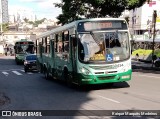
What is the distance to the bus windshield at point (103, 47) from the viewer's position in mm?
16125

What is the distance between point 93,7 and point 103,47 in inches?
608

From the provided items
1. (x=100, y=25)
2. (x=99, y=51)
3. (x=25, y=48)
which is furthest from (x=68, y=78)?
(x=25, y=48)

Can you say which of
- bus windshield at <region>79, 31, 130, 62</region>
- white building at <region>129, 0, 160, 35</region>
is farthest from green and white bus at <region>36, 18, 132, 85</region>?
white building at <region>129, 0, 160, 35</region>

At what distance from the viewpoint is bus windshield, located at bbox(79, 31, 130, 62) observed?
16.1 m

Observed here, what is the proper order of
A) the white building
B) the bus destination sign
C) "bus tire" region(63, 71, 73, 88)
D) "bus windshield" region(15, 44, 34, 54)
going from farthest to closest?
the white building, "bus windshield" region(15, 44, 34, 54), "bus tire" region(63, 71, 73, 88), the bus destination sign

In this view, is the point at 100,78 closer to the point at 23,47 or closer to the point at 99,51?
the point at 99,51

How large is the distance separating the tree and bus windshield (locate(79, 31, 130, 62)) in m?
12.2

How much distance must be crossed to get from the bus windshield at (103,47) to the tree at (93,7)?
12.2 m

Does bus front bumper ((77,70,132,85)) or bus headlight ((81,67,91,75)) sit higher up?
bus headlight ((81,67,91,75))

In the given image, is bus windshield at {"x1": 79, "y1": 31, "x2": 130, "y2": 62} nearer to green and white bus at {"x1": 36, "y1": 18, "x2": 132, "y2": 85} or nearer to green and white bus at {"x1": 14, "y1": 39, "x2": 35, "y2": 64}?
green and white bus at {"x1": 36, "y1": 18, "x2": 132, "y2": 85}

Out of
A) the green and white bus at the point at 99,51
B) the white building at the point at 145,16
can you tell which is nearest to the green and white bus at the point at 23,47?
the green and white bus at the point at 99,51

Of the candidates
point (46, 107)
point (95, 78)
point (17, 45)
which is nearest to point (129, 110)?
point (46, 107)

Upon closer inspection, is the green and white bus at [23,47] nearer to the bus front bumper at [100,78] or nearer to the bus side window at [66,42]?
the bus side window at [66,42]

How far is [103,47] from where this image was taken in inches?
639
